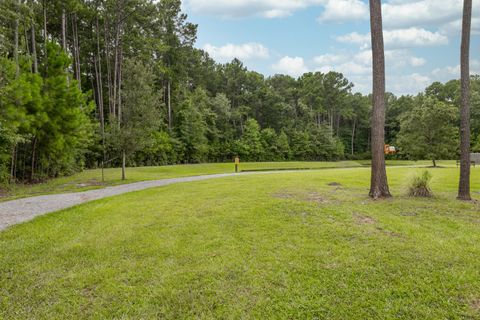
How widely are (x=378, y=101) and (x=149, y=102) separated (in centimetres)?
1037

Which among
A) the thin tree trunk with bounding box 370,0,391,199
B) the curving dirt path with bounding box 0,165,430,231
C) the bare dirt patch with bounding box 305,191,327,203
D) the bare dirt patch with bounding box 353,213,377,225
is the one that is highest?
the thin tree trunk with bounding box 370,0,391,199

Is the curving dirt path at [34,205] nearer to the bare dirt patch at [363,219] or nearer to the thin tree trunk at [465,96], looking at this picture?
the bare dirt patch at [363,219]

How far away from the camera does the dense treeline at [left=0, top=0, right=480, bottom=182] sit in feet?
41.0

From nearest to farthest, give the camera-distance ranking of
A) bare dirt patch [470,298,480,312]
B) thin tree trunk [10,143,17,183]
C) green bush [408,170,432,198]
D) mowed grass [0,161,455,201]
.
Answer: bare dirt patch [470,298,480,312] < green bush [408,170,432,198] < mowed grass [0,161,455,201] < thin tree trunk [10,143,17,183]

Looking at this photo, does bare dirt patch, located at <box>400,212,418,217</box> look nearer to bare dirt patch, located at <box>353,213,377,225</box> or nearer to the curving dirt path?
bare dirt patch, located at <box>353,213,377,225</box>

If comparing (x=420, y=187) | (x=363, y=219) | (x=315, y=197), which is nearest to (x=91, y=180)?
(x=315, y=197)

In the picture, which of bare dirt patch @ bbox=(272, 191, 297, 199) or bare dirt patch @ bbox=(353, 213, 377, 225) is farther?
bare dirt patch @ bbox=(272, 191, 297, 199)

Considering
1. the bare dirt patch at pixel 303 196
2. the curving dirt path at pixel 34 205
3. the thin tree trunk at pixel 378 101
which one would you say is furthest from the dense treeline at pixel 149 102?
the thin tree trunk at pixel 378 101

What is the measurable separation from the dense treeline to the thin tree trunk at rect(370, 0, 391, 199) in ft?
31.3

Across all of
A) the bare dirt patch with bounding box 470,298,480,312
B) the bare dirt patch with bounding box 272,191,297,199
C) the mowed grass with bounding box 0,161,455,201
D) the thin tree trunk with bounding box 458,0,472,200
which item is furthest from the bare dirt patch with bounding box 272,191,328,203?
the mowed grass with bounding box 0,161,455,201

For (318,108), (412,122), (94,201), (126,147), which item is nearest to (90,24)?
(126,147)

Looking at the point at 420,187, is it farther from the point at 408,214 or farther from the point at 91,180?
the point at 91,180

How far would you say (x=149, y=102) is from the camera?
535 inches

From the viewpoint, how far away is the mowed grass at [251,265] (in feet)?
8.66
